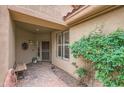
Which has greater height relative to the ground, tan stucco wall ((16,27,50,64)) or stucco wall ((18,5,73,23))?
stucco wall ((18,5,73,23))

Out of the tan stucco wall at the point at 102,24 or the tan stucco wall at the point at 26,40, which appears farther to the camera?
the tan stucco wall at the point at 26,40

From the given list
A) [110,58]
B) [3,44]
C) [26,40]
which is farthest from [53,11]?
[110,58]

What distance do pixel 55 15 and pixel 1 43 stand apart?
375 centimetres

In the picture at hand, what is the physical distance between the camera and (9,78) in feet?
14.3

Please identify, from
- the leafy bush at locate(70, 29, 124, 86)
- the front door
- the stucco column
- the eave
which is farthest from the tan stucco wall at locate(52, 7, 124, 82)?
the front door

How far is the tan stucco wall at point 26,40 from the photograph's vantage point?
1028 cm

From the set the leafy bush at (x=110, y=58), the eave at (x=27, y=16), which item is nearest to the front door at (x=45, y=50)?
the eave at (x=27, y=16)

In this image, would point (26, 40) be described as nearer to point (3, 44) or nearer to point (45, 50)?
point (45, 50)

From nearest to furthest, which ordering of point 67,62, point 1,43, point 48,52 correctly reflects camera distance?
point 1,43 → point 67,62 → point 48,52

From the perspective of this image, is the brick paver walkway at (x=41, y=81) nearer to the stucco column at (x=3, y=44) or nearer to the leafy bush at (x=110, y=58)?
the stucco column at (x=3, y=44)

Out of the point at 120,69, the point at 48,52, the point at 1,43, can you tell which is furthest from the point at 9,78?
the point at 48,52

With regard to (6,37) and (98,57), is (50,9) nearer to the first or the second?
(6,37)

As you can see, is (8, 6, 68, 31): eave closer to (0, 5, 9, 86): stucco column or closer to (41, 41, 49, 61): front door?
(0, 5, 9, 86): stucco column

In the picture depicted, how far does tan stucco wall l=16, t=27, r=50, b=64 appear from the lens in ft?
33.7
